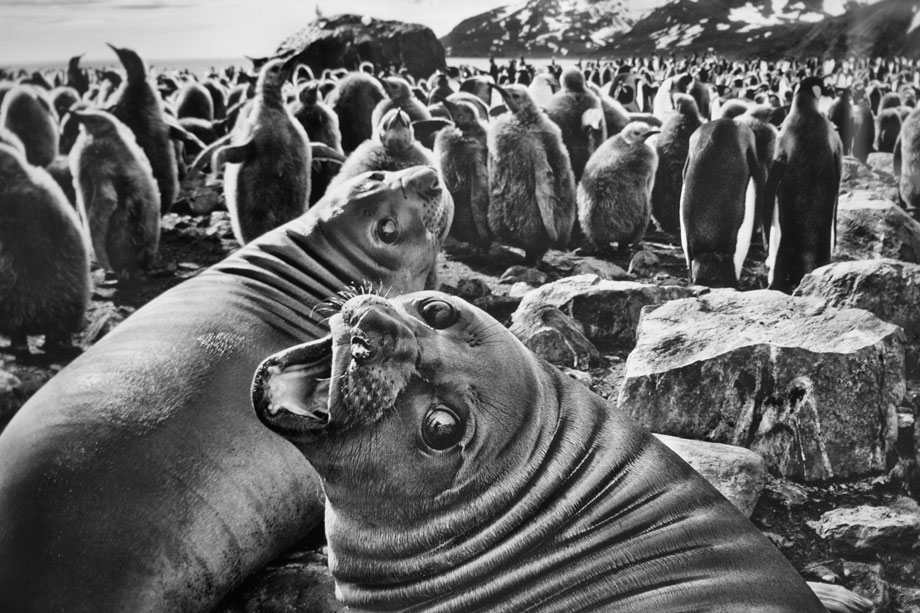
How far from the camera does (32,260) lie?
3121 mm

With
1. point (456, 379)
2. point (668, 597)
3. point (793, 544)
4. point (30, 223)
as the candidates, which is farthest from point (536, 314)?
point (30, 223)

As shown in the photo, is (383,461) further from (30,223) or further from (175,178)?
A: (175,178)

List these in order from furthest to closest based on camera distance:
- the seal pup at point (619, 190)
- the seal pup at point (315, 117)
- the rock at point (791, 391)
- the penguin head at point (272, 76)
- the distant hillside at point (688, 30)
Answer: the seal pup at point (315, 117)
the penguin head at point (272, 76)
the seal pup at point (619, 190)
the distant hillside at point (688, 30)
the rock at point (791, 391)

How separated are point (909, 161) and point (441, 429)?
280 cm

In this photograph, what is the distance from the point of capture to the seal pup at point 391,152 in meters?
3.60

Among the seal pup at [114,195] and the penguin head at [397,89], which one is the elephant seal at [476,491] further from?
the penguin head at [397,89]

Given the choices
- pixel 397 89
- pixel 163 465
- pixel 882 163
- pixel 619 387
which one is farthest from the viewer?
pixel 397 89

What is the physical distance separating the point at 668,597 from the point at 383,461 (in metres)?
0.60

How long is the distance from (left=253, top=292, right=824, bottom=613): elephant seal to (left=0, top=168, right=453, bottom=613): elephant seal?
59cm

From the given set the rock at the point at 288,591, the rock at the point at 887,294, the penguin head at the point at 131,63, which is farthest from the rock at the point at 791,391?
the penguin head at the point at 131,63

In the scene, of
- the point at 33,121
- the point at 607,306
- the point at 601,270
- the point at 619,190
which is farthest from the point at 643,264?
the point at 33,121

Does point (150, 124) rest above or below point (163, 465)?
above

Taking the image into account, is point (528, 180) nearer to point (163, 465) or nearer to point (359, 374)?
point (163, 465)

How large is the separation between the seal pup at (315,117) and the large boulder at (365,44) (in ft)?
2.04
